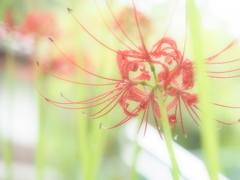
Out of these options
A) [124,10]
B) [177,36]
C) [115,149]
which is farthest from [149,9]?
[115,149]

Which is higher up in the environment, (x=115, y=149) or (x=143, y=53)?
(x=143, y=53)

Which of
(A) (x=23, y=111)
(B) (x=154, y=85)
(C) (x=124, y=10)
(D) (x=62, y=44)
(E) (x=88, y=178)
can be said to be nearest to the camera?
(B) (x=154, y=85)

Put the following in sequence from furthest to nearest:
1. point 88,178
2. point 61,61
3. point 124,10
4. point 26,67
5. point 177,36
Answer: point 26,67 → point 177,36 → point 61,61 → point 124,10 → point 88,178

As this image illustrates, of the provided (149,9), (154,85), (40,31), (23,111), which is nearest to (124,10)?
(149,9)

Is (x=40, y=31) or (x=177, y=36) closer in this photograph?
(x=40, y=31)

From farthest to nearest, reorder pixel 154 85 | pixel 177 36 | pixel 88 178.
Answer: pixel 177 36 → pixel 88 178 → pixel 154 85

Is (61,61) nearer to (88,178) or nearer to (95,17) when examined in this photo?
(95,17)

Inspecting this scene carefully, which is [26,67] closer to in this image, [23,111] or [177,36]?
[23,111]

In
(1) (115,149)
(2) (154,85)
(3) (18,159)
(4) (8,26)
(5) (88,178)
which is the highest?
(4) (8,26)

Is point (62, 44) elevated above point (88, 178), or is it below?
above
